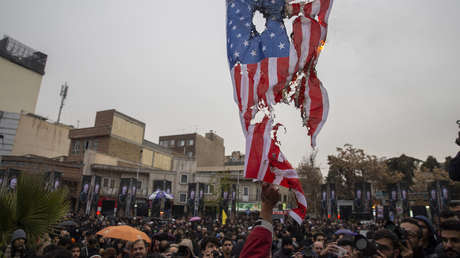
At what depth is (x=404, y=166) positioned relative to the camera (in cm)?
4919

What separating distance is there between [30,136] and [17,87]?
8.62m

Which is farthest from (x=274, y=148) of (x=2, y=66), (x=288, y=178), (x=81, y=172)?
(x=2, y=66)

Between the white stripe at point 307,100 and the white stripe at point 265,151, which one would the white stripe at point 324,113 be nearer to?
the white stripe at point 307,100

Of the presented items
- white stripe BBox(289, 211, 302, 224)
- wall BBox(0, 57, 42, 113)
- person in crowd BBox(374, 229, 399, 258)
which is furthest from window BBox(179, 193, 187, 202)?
white stripe BBox(289, 211, 302, 224)

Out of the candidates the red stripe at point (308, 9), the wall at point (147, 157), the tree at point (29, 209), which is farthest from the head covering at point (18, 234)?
the wall at point (147, 157)

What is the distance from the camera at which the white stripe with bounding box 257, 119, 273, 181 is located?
10.4 ft

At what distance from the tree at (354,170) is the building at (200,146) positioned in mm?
31456

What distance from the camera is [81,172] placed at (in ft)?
149

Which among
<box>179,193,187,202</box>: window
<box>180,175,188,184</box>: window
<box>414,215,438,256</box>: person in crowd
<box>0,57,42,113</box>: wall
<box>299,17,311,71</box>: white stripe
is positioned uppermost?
<box>0,57,42,113</box>: wall

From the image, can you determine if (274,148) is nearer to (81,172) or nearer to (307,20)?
(307,20)

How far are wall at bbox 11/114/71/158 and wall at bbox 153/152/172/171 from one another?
573 inches

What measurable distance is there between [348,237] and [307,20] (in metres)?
2.83

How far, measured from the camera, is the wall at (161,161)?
58119 mm

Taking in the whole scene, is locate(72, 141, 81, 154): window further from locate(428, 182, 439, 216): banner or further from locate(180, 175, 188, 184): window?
locate(428, 182, 439, 216): banner
